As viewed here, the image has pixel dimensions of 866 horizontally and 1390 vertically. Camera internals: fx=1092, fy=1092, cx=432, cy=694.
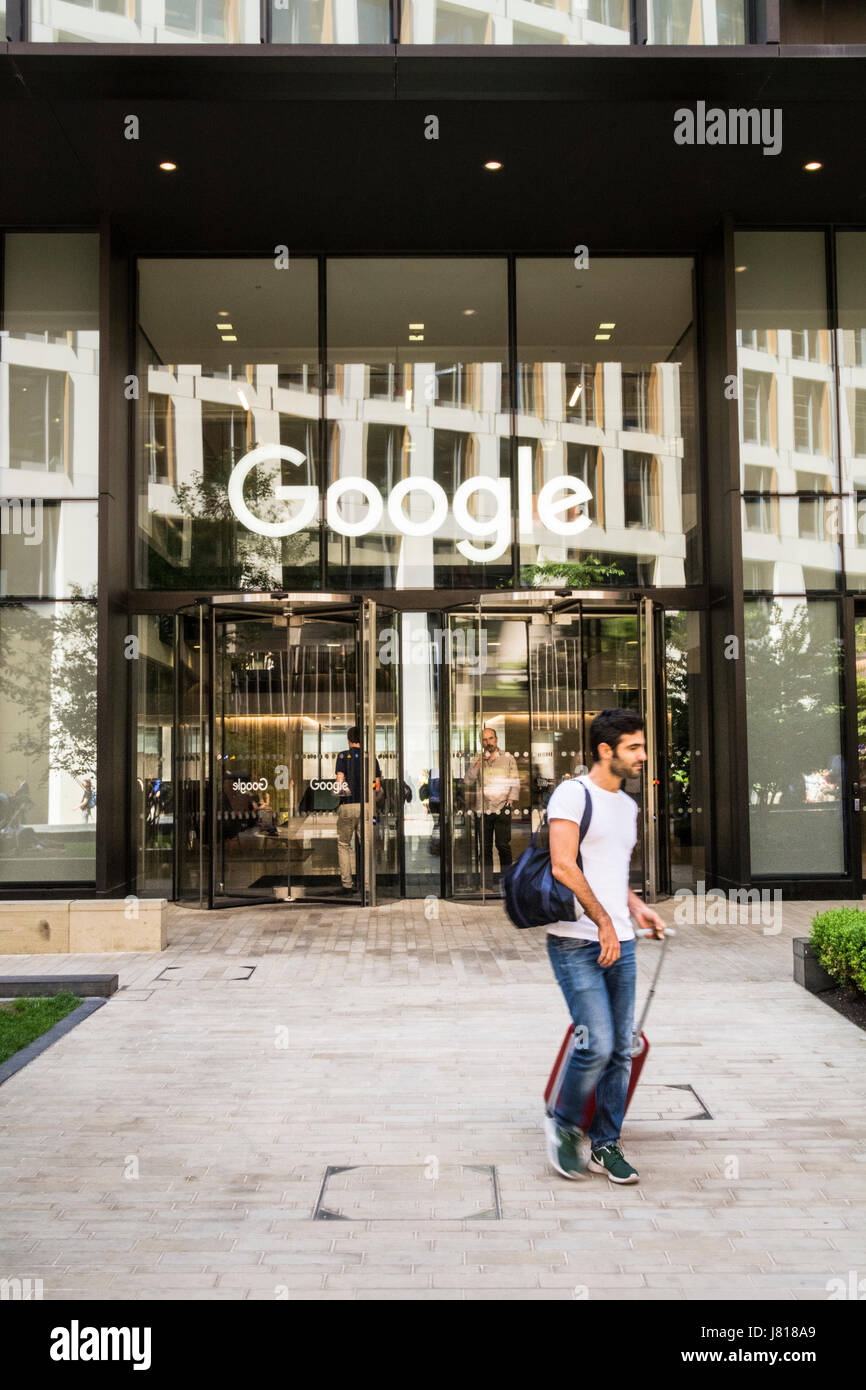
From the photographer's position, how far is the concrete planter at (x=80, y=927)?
32.2 ft

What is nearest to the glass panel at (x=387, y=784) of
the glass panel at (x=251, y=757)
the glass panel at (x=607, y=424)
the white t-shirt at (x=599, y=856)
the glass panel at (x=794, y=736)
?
the glass panel at (x=251, y=757)

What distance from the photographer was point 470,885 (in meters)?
13.0

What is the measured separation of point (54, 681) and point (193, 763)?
6.27ft

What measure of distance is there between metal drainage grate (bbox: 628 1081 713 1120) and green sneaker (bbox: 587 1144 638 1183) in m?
0.82

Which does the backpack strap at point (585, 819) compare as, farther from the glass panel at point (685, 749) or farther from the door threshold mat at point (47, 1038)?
the glass panel at point (685, 749)

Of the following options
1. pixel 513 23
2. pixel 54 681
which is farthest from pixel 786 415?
pixel 54 681

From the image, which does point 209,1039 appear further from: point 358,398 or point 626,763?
point 358,398

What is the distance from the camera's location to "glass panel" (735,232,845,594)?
1325 cm

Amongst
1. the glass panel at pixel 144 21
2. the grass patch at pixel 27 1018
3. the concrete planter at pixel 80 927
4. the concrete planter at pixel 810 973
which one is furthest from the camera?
the glass panel at pixel 144 21

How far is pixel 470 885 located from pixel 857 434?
730 centimetres

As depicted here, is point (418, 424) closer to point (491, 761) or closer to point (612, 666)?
point (612, 666)

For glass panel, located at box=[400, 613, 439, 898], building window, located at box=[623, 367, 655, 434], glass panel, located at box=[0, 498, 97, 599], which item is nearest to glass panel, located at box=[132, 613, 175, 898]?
glass panel, located at box=[0, 498, 97, 599]

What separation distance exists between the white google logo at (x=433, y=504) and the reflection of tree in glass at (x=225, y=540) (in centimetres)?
11

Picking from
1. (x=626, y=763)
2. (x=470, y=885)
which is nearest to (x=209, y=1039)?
(x=626, y=763)
